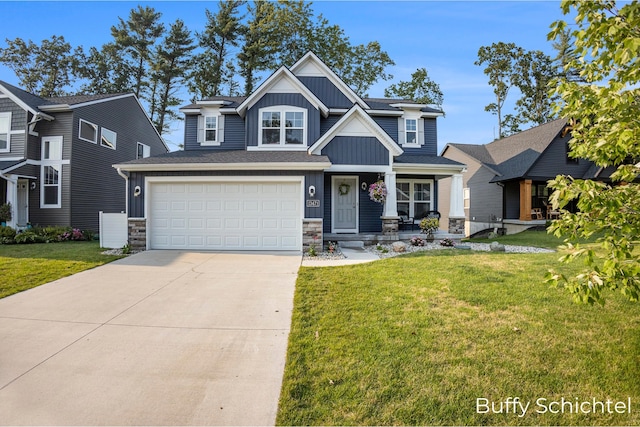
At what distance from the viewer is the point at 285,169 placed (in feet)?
32.3

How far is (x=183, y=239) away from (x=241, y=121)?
602 cm

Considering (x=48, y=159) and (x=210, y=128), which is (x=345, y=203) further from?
(x=48, y=159)

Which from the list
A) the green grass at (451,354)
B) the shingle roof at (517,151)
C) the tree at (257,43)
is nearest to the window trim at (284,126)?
the green grass at (451,354)

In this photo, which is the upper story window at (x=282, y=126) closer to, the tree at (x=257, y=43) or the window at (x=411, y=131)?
the window at (x=411, y=131)

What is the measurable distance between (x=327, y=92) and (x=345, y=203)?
16.1ft

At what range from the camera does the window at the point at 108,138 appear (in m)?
17.0

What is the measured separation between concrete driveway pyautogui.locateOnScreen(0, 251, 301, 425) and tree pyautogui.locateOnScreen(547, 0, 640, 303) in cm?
299

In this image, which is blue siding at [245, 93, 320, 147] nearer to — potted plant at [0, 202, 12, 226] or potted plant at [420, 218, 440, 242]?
potted plant at [420, 218, 440, 242]

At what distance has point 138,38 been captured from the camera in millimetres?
27062

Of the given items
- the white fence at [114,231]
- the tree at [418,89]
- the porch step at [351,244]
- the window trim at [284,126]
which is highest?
the tree at [418,89]

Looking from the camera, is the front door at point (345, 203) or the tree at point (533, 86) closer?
the front door at point (345, 203)

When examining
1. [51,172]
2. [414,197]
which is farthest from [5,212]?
[414,197]

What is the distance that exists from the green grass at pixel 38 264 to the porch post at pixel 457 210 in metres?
11.6

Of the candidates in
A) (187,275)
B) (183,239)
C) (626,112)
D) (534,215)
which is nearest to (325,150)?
(183,239)
